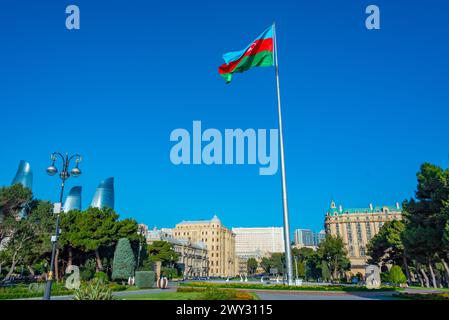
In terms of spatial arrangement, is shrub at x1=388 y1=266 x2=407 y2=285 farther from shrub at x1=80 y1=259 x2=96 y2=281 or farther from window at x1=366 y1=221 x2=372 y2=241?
window at x1=366 y1=221 x2=372 y2=241

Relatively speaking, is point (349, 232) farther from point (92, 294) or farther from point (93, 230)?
point (92, 294)

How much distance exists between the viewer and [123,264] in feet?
145

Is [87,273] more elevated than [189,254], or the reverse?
[189,254]

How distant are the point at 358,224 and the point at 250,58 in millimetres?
117219

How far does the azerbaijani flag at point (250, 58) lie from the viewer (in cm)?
2491

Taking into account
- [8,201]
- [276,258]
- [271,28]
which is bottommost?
[276,258]

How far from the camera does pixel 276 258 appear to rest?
123062 mm

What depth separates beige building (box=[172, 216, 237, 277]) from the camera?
461ft

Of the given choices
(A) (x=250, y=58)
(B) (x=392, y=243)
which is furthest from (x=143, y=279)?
(B) (x=392, y=243)

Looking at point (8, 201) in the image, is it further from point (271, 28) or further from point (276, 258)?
point (276, 258)

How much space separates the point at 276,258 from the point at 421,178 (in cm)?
9883

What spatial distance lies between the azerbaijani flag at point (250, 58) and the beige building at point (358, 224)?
366 ft

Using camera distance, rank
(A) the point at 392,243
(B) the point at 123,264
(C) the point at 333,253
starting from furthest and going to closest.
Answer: (C) the point at 333,253 < (A) the point at 392,243 < (B) the point at 123,264
